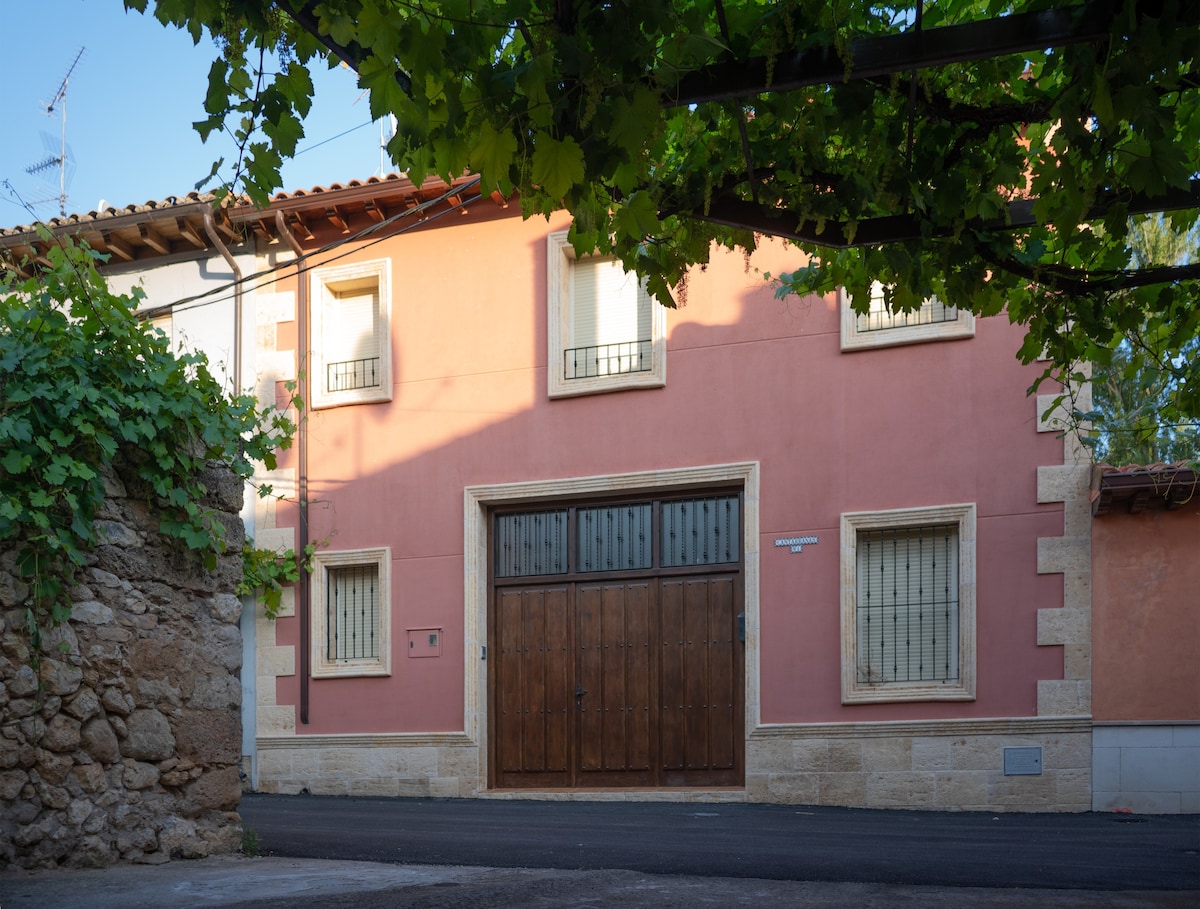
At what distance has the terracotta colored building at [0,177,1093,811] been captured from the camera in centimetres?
1198

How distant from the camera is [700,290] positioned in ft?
44.3

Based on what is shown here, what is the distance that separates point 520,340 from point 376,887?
359 inches

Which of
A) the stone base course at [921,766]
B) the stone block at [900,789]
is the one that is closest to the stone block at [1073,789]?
the stone base course at [921,766]

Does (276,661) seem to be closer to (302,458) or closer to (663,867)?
(302,458)

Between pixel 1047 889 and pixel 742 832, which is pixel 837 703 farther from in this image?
pixel 1047 889

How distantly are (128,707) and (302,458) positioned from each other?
8840 millimetres

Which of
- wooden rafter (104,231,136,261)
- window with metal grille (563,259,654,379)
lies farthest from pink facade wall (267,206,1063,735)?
wooden rafter (104,231,136,261)

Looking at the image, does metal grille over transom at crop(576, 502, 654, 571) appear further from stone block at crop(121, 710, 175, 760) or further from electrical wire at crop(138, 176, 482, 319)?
stone block at crop(121, 710, 175, 760)

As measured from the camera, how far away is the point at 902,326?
12656 mm

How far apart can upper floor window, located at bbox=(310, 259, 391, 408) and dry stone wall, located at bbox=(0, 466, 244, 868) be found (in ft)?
26.1

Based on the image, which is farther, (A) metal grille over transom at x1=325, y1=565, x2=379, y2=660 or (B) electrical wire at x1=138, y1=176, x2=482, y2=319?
(A) metal grille over transom at x1=325, y1=565, x2=379, y2=660

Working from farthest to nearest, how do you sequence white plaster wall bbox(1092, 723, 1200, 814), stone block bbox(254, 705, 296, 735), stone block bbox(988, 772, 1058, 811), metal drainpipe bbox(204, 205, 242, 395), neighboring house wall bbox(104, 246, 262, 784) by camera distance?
1. neighboring house wall bbox(104, 246, 262, 784)
2. metal drainpipe bbox(204, 205, 242, 395)
3. stone block bbox(254, 705, 296, 735)
4. stone block bbox(988, 772, 1058, 811)
5. white plaster wall bbox(1092, 723, 1200, 814)

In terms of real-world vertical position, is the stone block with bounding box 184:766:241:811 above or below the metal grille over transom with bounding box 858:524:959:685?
below

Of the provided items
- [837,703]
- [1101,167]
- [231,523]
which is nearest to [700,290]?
[837,703]
